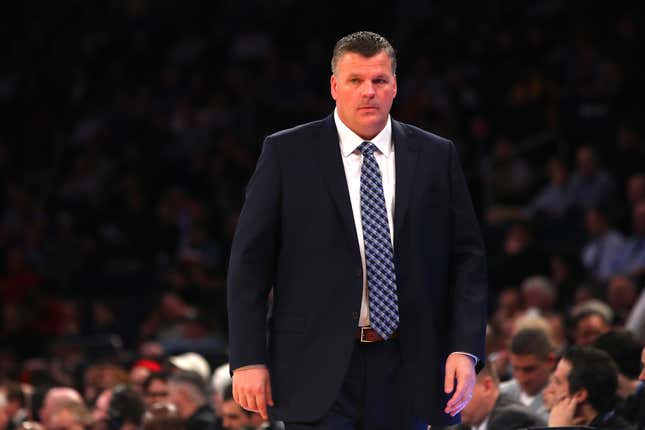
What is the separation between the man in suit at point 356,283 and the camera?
12.8ft

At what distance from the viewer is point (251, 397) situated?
153 inches

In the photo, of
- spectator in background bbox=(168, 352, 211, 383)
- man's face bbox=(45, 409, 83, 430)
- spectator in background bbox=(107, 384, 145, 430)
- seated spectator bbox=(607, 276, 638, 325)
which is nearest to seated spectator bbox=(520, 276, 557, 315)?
seated spectator bbox=(607, 276, 638, 325)

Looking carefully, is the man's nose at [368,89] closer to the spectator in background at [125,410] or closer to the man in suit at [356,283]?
the man in suit at [356,283]

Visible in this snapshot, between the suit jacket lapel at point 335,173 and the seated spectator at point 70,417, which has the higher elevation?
the suit jacket lapel at point 335,173

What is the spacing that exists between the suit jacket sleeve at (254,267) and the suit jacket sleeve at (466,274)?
54cm

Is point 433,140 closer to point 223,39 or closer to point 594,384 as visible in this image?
point 594,384

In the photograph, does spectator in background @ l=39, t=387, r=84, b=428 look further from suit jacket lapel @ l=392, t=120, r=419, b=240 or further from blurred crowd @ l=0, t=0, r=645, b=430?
suit jacket lapel @ l=392, t=120, r=419, b=240

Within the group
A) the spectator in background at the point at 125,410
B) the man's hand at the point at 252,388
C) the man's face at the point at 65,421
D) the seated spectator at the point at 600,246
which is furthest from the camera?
the seated spectator at the point at 600,246

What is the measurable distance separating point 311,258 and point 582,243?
23.9 ft

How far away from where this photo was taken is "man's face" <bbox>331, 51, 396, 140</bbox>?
3.95 meters

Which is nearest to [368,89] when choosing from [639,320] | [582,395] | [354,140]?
[354,140]

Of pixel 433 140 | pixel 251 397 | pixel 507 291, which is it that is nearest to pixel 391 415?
pixel 251 397

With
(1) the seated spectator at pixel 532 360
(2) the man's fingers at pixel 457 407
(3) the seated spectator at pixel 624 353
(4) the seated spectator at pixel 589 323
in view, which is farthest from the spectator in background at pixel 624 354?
(2) the man's fingers at pixel 457 407

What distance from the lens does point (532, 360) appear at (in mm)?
6543
